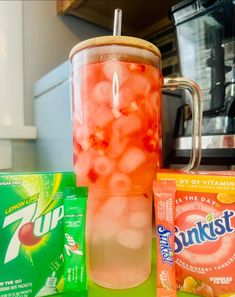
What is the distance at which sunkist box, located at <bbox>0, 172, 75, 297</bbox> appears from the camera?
0.35m

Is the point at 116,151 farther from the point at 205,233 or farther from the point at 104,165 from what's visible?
the point at 205,233

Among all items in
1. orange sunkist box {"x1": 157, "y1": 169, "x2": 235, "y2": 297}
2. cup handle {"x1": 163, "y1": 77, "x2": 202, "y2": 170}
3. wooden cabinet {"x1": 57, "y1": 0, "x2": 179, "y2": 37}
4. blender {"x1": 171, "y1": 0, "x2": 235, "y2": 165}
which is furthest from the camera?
wooden cabinet {"x1": 57, "y1": 0, "x2": 179, "y2": 37}

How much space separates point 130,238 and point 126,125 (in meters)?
0.17

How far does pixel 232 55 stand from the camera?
634 millimetres

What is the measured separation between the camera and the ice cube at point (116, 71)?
0.40 metres

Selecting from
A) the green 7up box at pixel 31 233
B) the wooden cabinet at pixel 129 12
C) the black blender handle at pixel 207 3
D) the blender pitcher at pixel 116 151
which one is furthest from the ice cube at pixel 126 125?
the wooden cabinet at pixel 129 12

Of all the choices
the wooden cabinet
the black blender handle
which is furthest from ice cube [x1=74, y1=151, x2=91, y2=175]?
the wooden cabinet

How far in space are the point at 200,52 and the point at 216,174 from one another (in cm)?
44

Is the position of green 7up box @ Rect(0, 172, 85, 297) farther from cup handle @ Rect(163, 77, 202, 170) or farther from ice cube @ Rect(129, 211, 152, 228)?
cup handle @ Rect(163, 77, 202, 170)

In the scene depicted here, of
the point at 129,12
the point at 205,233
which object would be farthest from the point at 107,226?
the point at 129,12

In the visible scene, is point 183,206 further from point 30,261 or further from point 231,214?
point 30,261

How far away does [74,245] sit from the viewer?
359 mm

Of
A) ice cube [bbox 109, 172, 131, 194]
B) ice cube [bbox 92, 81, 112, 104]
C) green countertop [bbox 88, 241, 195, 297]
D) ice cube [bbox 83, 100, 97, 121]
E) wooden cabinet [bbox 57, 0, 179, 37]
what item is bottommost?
green countertop [bbox 88, 241, 195, 297]

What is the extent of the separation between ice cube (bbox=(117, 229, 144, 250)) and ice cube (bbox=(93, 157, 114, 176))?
0.31 ft
